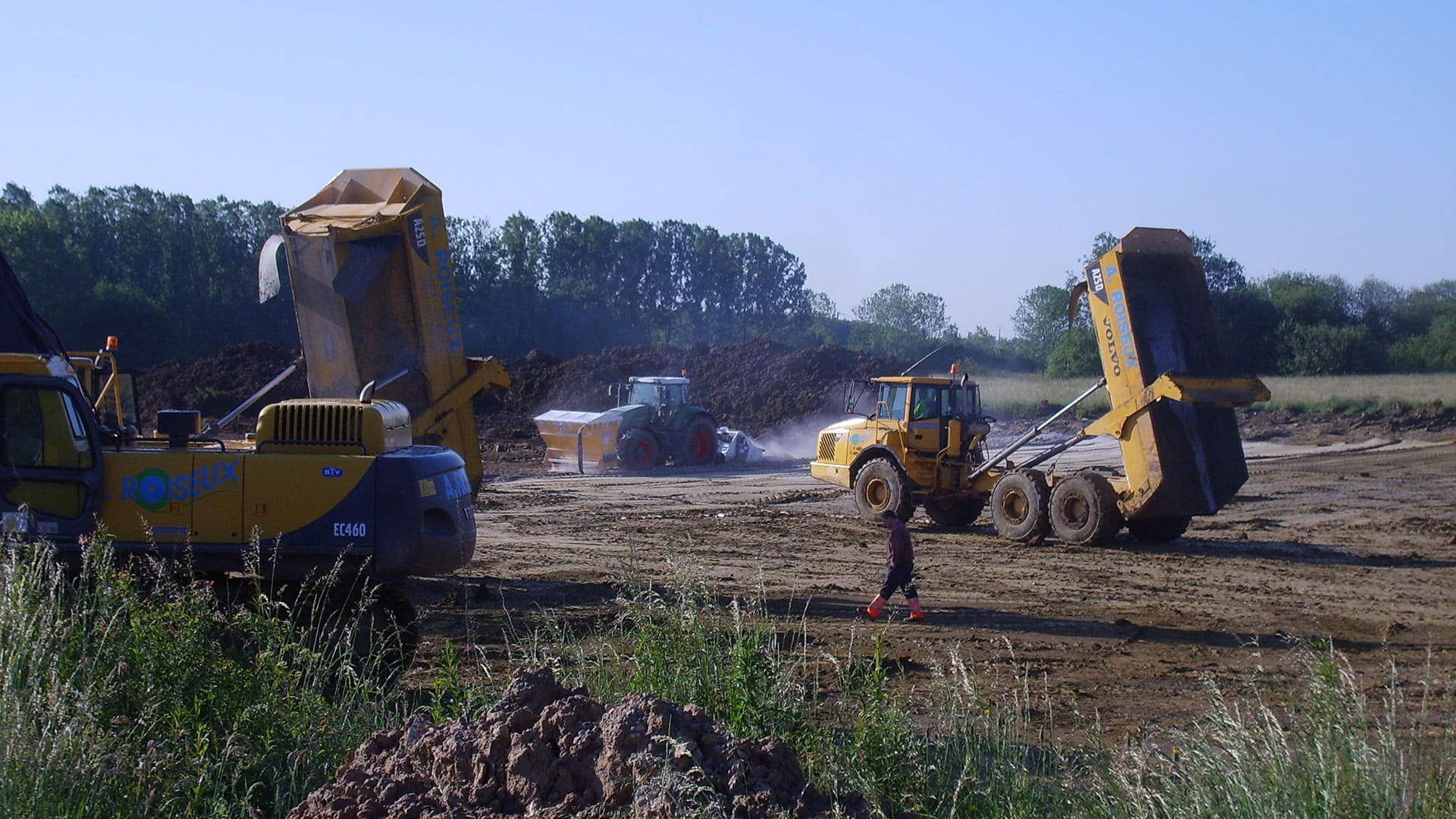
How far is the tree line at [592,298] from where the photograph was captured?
49.3 meters

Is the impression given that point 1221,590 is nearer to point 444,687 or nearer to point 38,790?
point 444,687

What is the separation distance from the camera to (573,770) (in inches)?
157

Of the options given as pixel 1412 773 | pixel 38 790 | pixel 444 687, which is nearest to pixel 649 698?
pixel 444 687

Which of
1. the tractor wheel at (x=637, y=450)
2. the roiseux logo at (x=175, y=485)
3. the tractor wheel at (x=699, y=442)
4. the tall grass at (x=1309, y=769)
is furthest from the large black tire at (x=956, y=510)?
the tall grass at (x=1309, y=769)

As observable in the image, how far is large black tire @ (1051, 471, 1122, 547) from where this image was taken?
15227 mm

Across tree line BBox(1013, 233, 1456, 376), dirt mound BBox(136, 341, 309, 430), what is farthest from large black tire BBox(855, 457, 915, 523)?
tree line BBox(1013, 233, 1456, 376)

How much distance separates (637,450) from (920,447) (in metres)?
11.5

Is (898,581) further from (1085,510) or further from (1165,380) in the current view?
(1085,510)

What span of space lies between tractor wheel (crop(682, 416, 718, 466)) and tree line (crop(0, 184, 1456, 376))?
13.9 metres

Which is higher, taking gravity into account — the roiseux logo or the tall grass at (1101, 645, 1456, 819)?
the roiseux logo

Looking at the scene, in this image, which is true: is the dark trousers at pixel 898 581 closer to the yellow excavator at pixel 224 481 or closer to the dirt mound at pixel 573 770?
the yellow excavator at pixel 224 481

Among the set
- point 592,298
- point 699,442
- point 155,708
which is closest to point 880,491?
point 699,442

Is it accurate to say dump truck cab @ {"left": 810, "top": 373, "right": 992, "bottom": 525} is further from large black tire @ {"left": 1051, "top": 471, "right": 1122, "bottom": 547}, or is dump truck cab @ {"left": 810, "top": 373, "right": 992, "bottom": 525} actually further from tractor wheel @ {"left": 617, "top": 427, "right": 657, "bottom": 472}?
tractor wheel @ {"left": 617, "top": 427, "right": 657, "bottom": 472}

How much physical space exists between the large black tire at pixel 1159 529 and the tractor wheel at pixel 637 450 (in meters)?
13.9
